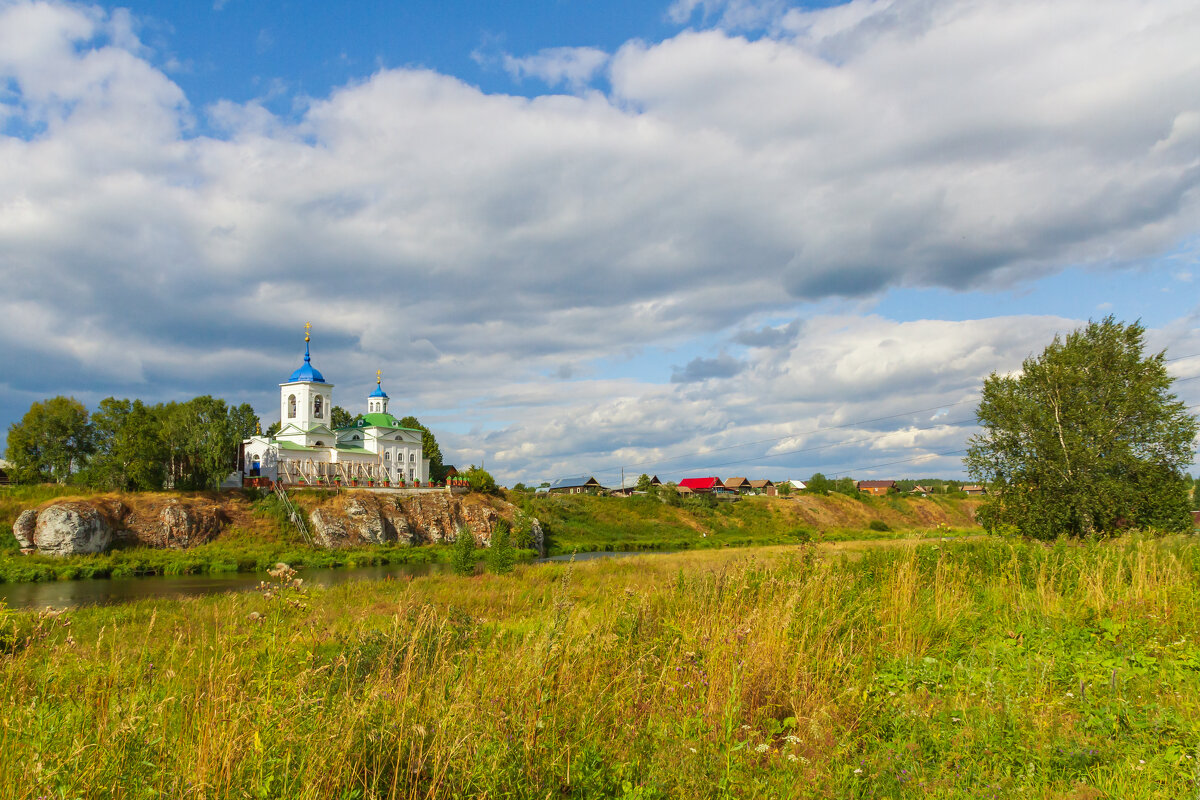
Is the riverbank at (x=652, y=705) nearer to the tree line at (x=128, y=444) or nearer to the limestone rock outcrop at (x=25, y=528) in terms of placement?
the limestone rock outcrop at (x=25, y=528)

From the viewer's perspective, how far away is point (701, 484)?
380 feet

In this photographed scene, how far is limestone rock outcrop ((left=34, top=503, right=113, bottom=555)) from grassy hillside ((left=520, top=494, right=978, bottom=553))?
3258cm

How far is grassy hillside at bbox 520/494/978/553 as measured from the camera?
63.1 meters

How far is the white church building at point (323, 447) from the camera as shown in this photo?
2490 inches

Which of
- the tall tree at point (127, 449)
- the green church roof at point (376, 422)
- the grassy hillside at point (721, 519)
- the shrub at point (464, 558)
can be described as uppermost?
the green church roof at point (376, 422)

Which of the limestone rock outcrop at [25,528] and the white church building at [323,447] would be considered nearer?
the limestone rock outcrop at [25,528]

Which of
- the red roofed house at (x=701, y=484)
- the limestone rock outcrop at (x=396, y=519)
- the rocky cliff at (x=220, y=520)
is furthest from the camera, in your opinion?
the red roofed house at (x=701, y=484)

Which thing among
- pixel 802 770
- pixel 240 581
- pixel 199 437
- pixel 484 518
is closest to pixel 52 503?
pixel 199 437

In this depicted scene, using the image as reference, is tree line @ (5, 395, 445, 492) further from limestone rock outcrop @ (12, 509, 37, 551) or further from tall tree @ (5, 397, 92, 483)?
limestone rock outcrop @ (12, 509, 37, 551)

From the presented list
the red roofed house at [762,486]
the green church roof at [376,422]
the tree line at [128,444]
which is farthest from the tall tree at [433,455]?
the red roofed house at [762,486]

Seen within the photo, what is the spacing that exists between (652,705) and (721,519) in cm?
7488

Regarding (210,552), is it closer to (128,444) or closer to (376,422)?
(128,444)

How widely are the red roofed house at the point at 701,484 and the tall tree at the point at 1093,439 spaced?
8259cm

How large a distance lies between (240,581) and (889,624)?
36.5 meters
